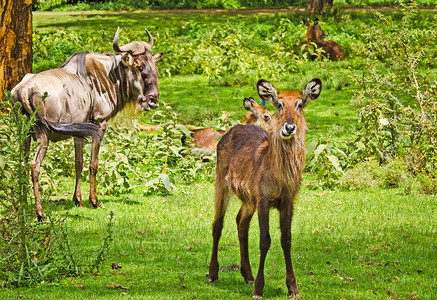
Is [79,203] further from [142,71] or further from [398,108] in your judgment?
[398,108]

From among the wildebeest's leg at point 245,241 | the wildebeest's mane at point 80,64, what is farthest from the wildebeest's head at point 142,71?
the wildebeest's leg at point 245,241

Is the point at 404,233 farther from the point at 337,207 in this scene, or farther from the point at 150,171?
the point at 150,171

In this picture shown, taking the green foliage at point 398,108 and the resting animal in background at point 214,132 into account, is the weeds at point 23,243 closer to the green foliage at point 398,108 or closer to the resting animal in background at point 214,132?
the resting animal in background at point 214,132

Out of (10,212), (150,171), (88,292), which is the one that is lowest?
(150,171)

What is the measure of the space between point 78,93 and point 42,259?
3.55 meters

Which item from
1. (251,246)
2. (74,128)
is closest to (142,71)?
(74,128)

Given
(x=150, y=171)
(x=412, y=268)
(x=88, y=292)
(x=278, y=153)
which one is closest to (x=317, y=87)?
(x=278, y=153)

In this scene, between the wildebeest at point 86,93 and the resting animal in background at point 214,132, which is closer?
the wildebeest at point 86,93

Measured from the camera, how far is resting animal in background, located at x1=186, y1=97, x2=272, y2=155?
39.5 ft

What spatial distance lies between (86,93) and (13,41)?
1393mm

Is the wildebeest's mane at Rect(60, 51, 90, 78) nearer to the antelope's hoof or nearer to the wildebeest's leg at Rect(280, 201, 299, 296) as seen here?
the antelope's hoof

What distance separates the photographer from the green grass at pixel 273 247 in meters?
6.75

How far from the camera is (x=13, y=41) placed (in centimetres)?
1024

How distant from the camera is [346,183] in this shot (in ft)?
38.1
